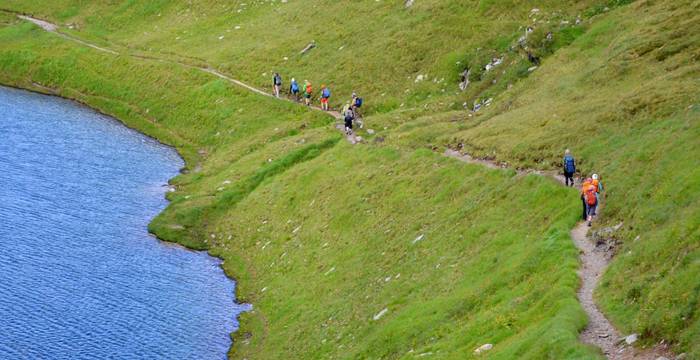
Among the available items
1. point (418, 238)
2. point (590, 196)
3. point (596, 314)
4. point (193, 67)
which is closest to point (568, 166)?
point (590, 196)

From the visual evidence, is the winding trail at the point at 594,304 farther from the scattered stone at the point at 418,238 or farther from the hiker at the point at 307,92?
the hiker at the point at 307,92

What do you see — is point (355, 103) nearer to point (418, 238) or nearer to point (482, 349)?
point (418, 238)

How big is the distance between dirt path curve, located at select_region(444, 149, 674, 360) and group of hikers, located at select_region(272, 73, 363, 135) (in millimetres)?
41011

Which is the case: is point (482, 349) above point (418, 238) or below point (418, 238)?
above

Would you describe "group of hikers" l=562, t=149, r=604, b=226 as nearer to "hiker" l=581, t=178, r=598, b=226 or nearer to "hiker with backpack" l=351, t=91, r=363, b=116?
"hiker" l=581, t=178, r=598, b=226

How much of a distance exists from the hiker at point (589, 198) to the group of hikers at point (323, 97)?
40.2 meters

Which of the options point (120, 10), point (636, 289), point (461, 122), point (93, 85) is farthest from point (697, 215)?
point (120, 10)

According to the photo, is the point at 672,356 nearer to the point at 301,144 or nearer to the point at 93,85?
the point at 301,144

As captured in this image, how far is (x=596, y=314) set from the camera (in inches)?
1796

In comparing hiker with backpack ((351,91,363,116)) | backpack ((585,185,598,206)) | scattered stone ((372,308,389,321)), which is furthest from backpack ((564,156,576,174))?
Answer: hiker with backpack ((351,91,363,116))

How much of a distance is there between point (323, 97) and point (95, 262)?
36.9m

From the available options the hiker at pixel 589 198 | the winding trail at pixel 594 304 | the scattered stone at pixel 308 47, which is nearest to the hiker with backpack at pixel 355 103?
the scattered stone at pixel 308 47

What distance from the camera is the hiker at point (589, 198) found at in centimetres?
5603

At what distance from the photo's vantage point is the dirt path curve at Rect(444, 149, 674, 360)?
40.6 meters
